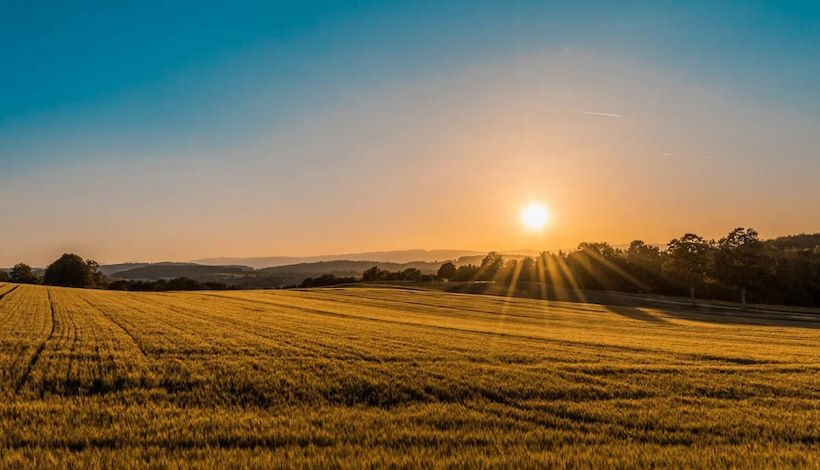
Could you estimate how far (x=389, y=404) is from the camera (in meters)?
11.0

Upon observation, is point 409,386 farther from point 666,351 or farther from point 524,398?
point 666,351

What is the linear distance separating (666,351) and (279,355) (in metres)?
16.6

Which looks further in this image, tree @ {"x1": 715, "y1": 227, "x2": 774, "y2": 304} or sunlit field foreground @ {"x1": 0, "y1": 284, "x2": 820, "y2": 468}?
tree @ {"x1": 715, "y1": 227, "x2": 774, "y2": 304}

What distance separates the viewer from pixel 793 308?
75312mm

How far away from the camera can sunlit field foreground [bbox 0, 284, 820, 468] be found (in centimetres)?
765

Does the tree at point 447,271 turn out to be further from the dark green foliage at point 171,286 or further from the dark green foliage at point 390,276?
the dark green foliage at point 171,286

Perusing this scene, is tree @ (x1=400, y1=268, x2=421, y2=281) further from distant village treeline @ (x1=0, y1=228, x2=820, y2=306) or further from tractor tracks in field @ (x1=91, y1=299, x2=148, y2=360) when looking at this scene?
tractor tracks in field @ (x1=91, y1=299, x2=148, y2=360)

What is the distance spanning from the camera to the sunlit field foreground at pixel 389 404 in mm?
7648

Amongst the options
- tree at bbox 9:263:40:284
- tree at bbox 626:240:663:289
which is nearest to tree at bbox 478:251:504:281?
tree at bbox 626:240:663:289

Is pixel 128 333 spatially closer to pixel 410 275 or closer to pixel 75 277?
pixel 410 275

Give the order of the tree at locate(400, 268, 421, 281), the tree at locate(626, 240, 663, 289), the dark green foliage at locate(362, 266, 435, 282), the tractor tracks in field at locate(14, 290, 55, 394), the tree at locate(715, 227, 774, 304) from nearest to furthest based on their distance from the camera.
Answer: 1. the tractor tracks in field at locate(14, 290, 55, 394)
2. the tree at locate(715, 227, 774, 304)
3. the tree at locate(626, 240, 663, 289)
4. the tree at locate(400, 268, 421, 281)
5. the dark green foliage at locate(362, 266, 435, 282)

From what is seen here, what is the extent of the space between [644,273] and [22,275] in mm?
142916

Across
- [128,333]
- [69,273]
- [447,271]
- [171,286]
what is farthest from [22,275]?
[128,333]

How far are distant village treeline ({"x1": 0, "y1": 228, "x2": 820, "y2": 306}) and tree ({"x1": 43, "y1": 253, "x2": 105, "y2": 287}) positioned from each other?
20 cm
